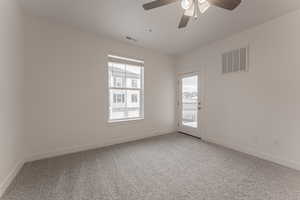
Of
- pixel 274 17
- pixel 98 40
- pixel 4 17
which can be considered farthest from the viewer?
pixel 98 40

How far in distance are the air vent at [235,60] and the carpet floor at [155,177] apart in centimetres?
195

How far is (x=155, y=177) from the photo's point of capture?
216 cm

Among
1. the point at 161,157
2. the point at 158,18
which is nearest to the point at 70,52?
the point at 158,18

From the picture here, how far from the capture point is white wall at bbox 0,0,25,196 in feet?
5.85

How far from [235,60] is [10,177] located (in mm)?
4743

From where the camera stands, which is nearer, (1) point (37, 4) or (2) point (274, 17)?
(1) point (37, 4)

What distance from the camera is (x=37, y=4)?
7.75ft

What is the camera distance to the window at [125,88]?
148 inches

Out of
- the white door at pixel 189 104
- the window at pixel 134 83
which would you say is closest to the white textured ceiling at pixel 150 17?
the window at pixel 134 83

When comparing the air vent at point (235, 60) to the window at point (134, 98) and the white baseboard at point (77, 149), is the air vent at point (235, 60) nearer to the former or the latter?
the window at point (134, 98)

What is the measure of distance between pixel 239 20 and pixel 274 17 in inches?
24.0

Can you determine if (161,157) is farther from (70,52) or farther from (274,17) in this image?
(274,17)

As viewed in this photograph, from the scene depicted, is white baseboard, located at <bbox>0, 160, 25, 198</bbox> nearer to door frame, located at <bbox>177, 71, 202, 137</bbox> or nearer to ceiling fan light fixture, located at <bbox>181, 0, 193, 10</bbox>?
ceiling fan light fixture, located at <bbox>181, 0, 193, 10</bbox>

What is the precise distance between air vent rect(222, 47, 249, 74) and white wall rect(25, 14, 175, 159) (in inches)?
93.3
